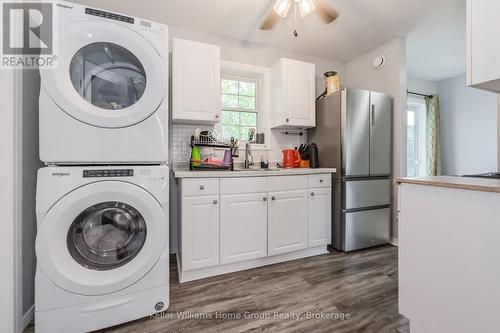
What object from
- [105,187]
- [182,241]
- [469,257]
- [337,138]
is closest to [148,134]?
[105,187]

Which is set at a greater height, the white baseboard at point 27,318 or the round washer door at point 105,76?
the round washer door at point 105,76

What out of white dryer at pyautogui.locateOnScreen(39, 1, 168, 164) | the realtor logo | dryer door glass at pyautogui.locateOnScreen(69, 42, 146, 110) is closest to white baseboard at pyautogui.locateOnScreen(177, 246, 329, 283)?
white dryer at pyautogui.locateOnScreen(39, 1, 168, 164)

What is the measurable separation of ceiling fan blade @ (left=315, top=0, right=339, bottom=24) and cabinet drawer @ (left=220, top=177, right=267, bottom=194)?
1.46 meters

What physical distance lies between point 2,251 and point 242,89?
8.12 ft

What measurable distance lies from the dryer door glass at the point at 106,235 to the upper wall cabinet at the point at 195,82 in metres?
1.07

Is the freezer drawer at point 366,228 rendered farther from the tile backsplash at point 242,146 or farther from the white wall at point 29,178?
the white wall at point 29,178

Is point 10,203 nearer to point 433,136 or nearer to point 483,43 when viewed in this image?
point 483,43

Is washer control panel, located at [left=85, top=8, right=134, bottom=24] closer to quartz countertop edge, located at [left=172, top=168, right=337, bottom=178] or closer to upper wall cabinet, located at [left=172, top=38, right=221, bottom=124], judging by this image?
upper wall cabinet, located at [left=172, top=38, right=221, bottom=124]

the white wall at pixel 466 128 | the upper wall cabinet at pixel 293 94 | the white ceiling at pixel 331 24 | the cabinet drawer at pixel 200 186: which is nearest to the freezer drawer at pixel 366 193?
the upper wall cabinet at pixel 293 94

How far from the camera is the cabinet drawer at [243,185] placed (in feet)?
6.21

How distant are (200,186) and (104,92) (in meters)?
0.91

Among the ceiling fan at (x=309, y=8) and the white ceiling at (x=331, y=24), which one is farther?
the white ceiling at (x=331, y=24)

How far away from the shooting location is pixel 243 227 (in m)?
1.96

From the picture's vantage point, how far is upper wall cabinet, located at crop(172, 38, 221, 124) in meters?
2.06
